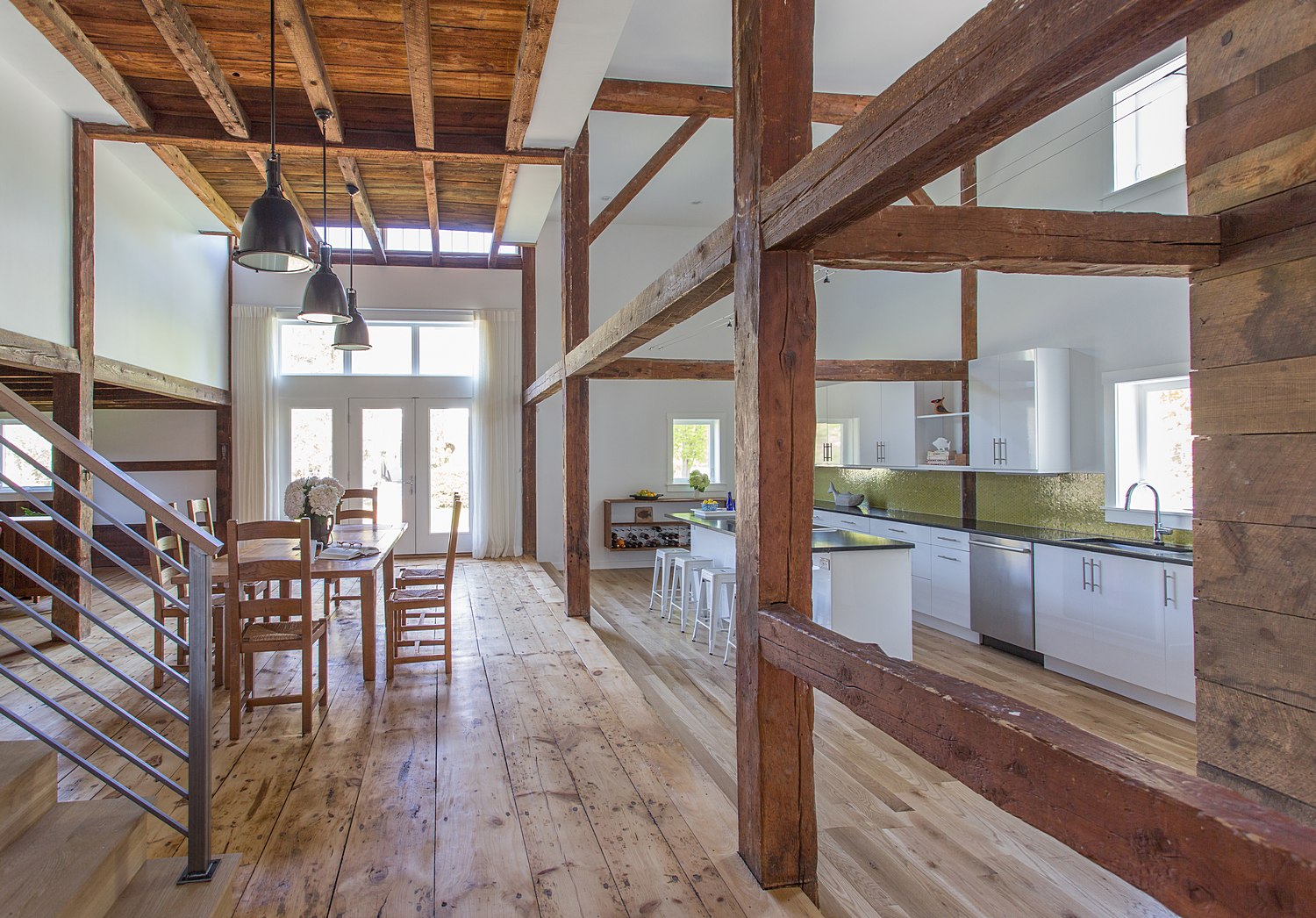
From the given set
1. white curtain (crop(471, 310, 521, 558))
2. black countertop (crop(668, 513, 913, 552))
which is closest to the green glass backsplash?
black countertop (crop(668, 513, 913, 552))

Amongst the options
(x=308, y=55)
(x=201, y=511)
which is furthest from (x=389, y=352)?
(x=308, y=55)

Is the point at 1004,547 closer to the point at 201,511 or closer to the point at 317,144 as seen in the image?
the point at 317,144

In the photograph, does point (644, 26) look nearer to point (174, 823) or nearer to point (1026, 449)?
point (1026, 449)

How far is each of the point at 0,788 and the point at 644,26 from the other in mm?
5188

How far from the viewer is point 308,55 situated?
168 inches

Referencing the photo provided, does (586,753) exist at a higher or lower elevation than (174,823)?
lower

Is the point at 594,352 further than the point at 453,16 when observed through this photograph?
Yes

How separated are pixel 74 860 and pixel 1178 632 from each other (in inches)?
197

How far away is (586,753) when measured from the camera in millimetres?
3367

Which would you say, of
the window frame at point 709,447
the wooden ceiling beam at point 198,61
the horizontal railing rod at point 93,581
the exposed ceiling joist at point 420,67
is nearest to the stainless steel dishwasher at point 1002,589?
the window frame at point 709,447

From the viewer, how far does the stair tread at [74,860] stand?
1815 mm

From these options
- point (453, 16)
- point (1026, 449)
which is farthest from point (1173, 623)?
point (453, 16)

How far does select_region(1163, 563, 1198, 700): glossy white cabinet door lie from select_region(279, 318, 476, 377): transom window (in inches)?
297

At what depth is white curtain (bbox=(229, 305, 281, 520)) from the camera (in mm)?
8977
